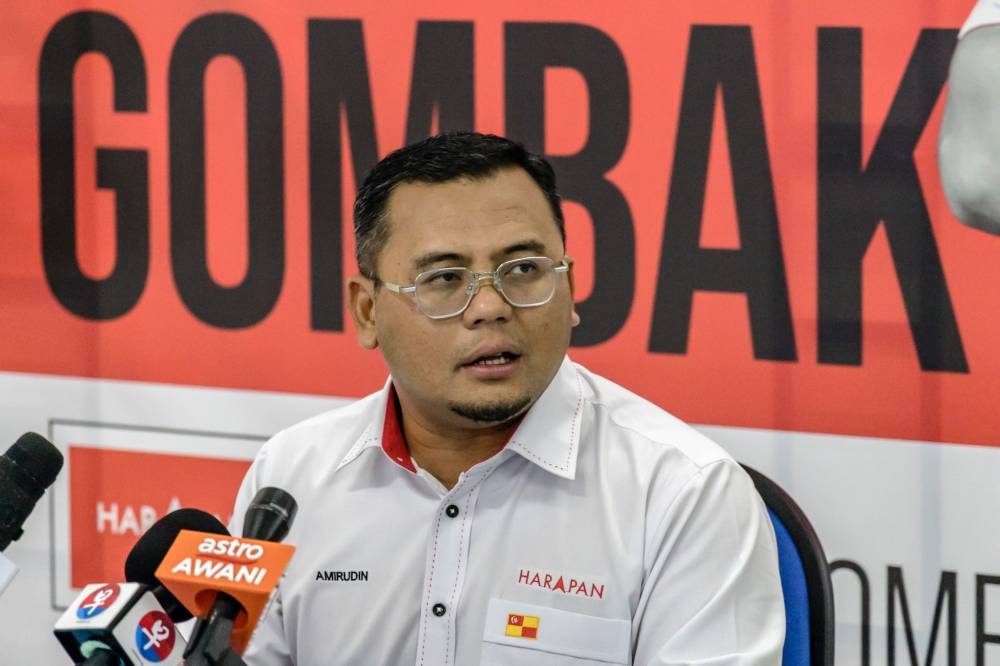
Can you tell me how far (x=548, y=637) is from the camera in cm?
177

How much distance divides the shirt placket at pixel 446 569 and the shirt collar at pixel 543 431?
74mm

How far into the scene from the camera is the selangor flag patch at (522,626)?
5.82 ft

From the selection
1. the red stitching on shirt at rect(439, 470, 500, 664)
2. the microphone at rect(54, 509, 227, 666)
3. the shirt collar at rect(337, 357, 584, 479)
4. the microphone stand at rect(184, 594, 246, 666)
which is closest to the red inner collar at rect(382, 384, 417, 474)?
the shirt collar at rect(337, 357, 584, 479)

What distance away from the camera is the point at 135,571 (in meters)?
1.33

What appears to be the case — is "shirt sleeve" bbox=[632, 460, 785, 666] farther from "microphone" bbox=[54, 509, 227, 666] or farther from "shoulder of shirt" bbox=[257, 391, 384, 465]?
"microphone" bbox=[54, 509, 227, 666]

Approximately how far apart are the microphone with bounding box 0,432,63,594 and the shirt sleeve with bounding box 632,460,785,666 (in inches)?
31.0

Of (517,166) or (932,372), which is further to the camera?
(932,372)

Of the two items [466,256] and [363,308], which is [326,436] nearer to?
[363,308]

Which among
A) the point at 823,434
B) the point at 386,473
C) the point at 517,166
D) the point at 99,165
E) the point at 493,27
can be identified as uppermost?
the point at 493,27

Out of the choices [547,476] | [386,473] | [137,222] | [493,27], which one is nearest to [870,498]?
[547,476]

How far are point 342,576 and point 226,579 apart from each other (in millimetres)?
794

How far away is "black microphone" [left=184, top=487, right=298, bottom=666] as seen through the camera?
106 centimetres

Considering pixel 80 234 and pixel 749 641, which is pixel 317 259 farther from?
pixel 749 641

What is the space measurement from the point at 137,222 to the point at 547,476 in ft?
4.45
